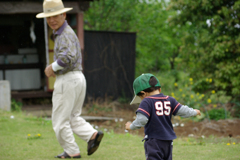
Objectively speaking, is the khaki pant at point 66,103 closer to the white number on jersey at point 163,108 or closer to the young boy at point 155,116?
the young boy at point 155,116

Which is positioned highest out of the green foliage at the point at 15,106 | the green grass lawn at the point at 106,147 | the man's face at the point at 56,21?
the man's face at the point at 56,21

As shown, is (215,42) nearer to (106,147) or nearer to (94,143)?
(106,147)

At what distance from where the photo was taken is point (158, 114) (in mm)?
3025

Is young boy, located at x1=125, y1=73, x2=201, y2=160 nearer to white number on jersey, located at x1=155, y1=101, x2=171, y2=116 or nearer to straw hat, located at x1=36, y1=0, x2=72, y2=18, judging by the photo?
white number on jersey, located at x1=155, y1=101, x2=171, y2=116

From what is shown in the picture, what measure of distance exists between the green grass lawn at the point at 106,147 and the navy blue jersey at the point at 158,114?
141 cm

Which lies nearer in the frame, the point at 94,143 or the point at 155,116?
the point at 155,116

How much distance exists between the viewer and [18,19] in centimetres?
1229

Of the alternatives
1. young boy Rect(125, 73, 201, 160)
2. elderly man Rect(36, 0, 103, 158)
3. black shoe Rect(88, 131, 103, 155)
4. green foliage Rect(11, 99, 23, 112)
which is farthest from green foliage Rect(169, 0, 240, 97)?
young boy Rect(125, 73, 201, 160)

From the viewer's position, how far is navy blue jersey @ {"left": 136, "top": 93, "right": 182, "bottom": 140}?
9.87 feet

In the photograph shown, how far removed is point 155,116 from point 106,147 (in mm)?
2333

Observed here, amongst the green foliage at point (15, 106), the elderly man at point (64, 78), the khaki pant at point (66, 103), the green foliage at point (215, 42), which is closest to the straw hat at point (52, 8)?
the elderly man at point (64, 78)

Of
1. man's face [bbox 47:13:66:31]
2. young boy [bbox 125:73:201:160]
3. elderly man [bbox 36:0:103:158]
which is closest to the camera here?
young boy [bbox 125:73:201:160]

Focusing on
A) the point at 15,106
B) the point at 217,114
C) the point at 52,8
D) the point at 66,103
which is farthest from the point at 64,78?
the point at 15,106

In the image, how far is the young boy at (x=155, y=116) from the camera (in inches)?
118
